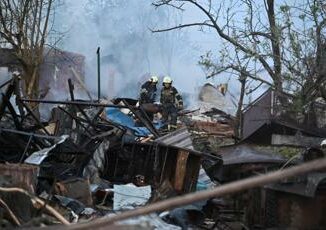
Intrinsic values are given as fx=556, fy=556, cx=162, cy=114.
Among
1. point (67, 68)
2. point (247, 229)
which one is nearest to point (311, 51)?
point (247, 229)

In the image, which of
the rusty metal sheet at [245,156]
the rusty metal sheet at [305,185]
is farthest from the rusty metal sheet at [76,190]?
the rusty metal sheet at [305,185]

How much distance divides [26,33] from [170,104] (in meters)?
4.74

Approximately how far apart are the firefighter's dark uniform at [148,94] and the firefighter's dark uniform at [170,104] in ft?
3.77

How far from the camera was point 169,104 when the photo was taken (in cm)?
1605

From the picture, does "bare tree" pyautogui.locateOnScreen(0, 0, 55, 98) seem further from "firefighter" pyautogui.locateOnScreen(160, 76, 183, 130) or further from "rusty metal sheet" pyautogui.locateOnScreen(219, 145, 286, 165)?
"rusty metal sheet" pyautogui.locateOnScreen(219, 145, 286, 165)

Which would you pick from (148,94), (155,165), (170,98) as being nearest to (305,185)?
(155,165)

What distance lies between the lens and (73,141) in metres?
9.99

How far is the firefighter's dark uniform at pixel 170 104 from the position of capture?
15727mm

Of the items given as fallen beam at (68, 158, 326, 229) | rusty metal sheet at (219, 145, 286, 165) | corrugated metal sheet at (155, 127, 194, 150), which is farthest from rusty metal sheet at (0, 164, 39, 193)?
fallen beam at (68, 158, 326, 229)

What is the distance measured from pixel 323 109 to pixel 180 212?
4.22 meters

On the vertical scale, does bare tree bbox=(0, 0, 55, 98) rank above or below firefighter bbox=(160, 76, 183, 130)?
above

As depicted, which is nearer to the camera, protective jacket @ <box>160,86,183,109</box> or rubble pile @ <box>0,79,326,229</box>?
rubble pile @ <box>0,79,326,229</box>

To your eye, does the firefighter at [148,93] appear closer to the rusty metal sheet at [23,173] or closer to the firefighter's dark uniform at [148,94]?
the firefighter's dark uniform at [148,94]

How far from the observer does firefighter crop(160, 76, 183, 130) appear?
51.5 ft
